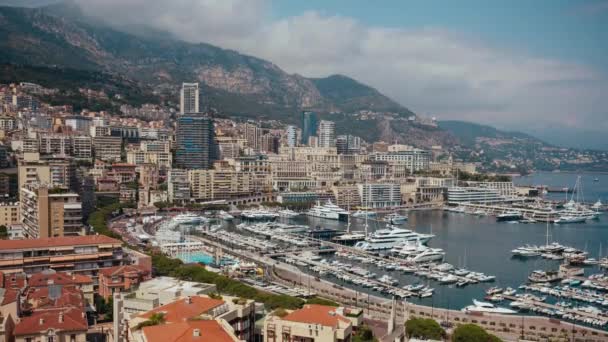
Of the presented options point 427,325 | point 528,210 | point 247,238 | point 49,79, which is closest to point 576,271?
point 427,325

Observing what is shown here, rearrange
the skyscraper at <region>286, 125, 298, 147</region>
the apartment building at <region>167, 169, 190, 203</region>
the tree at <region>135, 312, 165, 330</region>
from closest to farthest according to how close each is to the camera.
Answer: the tree at <region>135, 312, 165, 330</region>, the apartment building at <region>167, 169, 190, 203</region>, the skyscraper at <region>286, 125, 298, 147</region>

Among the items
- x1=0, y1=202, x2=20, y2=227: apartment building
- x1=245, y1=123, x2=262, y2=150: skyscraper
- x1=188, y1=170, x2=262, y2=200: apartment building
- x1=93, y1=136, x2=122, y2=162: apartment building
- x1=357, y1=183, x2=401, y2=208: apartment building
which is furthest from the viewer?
x1=245, y1=123, x2=262, y2=150: skyscraper

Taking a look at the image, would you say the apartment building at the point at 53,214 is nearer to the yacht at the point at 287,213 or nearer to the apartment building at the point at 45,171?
the apartment building at the point at 45,171

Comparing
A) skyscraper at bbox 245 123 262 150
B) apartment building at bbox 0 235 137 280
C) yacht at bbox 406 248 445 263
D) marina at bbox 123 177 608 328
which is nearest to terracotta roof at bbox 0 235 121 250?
apartment building at bbox 0 235 137 280

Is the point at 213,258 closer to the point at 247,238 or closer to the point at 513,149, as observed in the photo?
the point at 247,238

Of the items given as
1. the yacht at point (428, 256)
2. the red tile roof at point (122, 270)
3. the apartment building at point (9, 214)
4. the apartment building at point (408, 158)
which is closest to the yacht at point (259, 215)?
the yacht at point (428, 256)

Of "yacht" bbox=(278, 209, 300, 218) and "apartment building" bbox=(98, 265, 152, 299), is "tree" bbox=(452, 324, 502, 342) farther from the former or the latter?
"yacht" bbox=(278, 209, 300, 218)
